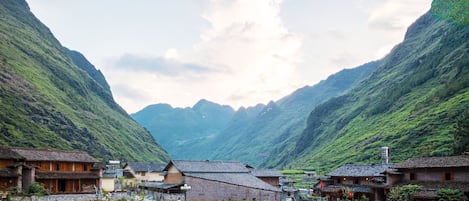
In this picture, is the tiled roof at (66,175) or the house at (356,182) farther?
the house at (356,182)

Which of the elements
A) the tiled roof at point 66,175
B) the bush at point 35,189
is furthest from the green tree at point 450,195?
the tiled roof at point 66,175

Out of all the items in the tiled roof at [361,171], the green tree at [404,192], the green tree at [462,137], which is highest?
the green tree at [462,137]

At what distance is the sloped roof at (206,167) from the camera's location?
82.7 meters

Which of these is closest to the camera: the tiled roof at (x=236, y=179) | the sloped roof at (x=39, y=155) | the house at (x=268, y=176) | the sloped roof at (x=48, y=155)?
the sloped roof at (x=39, y=155)

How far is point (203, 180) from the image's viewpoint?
78062 millimetres

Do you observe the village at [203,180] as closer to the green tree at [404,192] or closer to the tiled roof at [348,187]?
the tiled roof at [348,187]

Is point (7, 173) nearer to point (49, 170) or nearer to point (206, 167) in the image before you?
point (49, 170)

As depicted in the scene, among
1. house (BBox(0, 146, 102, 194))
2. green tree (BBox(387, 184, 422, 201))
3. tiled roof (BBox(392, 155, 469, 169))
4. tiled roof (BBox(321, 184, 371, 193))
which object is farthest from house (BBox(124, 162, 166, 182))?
tiled roof (BBox(392, 155, 469, 169))

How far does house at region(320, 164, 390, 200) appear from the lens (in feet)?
260

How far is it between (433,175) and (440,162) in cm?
217

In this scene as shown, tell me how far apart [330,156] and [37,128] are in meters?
112

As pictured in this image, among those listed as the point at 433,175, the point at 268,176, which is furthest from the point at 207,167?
the point at 433,175

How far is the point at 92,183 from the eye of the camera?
79.1 metres

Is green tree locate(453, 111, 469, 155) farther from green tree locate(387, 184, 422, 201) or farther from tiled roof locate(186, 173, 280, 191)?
tiled roof locate(186, 173, 280, 191)
